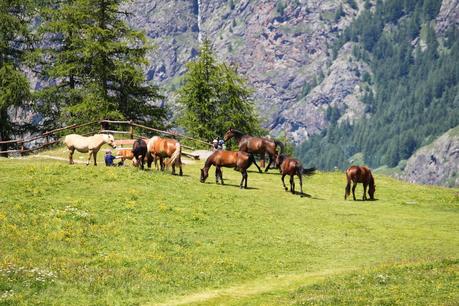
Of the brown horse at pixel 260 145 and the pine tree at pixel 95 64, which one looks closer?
the brown horse at pixel 260 145

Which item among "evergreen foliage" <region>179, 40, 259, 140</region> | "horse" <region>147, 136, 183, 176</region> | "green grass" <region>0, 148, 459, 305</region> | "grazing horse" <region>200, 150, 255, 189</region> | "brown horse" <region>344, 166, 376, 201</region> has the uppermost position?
"evergreen foliage" <region>179, 40, 259, 140</region>

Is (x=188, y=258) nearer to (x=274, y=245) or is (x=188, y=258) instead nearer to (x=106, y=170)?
(x=274, y=245)

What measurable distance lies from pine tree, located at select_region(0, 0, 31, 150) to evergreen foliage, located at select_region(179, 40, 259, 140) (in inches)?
790

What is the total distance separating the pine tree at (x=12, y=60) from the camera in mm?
64812

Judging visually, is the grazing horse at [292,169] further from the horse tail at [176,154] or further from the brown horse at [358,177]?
the horse tail at [176,154]

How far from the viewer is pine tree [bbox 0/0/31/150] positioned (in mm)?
64812

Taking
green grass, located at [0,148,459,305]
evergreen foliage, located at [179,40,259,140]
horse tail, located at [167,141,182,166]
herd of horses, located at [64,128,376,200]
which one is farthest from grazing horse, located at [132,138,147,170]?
evergreen foliage, located at [179,40,259,140]

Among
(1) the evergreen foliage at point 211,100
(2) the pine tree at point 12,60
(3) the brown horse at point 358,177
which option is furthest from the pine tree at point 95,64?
(3) the brown horse at point 358,177

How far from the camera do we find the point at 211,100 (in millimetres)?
82375

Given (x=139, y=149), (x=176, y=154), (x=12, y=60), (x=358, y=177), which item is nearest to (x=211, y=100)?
(x=12, y=60)

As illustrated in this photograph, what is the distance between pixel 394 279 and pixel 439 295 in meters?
2.99

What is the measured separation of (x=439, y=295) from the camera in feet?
67.7

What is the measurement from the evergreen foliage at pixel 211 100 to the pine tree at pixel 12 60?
65.8 ft

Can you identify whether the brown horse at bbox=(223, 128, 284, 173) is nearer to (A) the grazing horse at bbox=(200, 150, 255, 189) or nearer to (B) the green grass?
(B) the green grass
